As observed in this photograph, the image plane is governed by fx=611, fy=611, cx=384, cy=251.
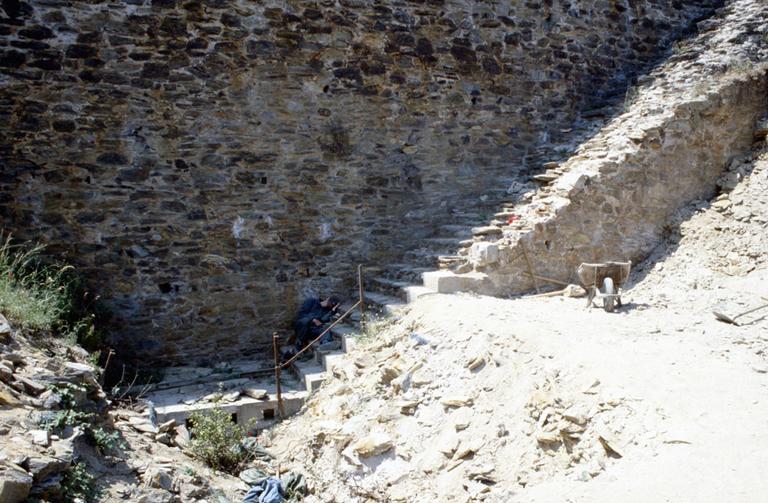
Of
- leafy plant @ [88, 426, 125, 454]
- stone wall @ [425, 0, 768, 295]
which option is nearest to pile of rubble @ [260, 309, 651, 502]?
stone wall @ [425, 0, 768, 295]

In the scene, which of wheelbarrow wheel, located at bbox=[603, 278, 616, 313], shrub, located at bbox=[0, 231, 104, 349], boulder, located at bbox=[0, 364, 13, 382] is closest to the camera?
boulder, located at bbox=[0, 364, 13, 382]

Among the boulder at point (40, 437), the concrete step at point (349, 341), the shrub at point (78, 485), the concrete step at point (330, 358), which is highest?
the boulder at point (40, 437)

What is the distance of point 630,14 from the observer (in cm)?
934

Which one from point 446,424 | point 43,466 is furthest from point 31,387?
point 446,424

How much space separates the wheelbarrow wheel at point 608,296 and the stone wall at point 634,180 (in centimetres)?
93

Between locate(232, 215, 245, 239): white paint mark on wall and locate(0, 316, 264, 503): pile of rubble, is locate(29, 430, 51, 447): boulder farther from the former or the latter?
locate(232, 215, 245, 239): white paint mark on wall

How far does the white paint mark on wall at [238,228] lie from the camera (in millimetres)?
6926

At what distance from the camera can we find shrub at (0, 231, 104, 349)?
4750mm

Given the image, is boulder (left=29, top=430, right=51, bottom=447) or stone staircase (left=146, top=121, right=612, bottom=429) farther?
stone staircase (left=146, top=121, right=612, bottom=429)

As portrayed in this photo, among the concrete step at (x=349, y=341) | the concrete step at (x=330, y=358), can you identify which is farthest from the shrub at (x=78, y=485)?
the concrete step at (x=349, y=341)

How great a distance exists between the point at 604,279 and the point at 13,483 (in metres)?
4.90

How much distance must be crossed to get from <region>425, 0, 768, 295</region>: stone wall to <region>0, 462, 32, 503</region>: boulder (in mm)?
3983

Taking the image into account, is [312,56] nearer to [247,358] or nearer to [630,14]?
[247,358]

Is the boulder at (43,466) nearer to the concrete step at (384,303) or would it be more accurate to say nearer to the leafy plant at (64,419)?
the leafy plant at (64,419)
